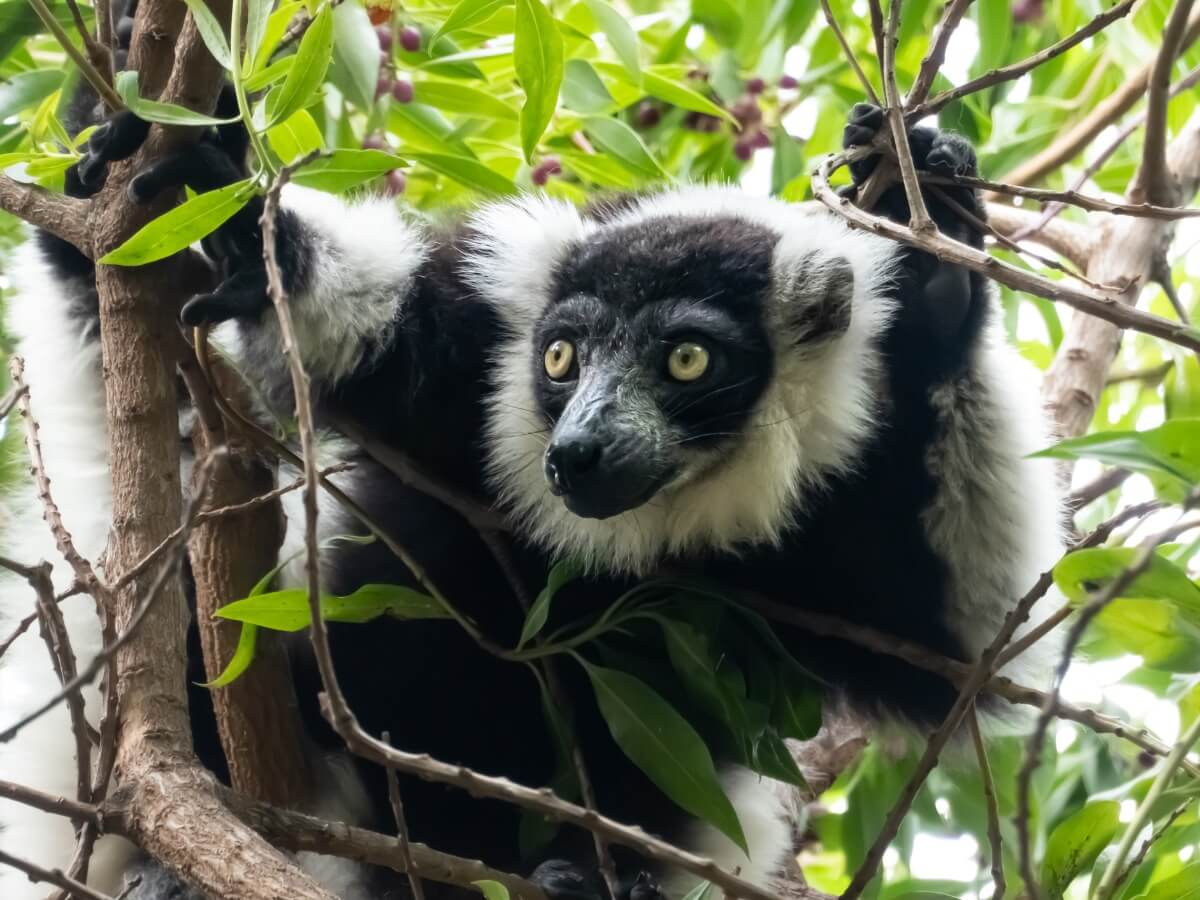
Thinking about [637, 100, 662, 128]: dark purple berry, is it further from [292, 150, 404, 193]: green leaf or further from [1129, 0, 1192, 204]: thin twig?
[292, 150, 404, 193]: green leaf

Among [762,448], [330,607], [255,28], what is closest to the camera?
[255,28]

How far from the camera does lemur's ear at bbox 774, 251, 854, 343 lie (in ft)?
9.90

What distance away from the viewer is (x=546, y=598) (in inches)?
102

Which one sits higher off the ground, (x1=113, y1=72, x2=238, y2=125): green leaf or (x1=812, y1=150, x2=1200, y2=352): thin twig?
(x1=113, y1=72, x2=238, y2=125): green leaf

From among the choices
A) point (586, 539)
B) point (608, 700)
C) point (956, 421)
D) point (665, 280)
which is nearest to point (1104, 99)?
point (956, 421)

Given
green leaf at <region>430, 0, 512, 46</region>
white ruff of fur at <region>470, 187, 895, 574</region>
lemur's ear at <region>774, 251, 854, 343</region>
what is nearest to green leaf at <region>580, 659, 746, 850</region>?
white ruff of fur at <region>470, 187, 895, 574</region>

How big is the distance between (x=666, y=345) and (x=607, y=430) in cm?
32

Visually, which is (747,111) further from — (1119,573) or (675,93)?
(1119,573)

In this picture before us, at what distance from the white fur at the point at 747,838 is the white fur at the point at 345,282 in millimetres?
1429

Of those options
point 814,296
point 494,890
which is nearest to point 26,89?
point 814,296

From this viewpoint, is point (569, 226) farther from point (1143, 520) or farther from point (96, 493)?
point (1143, 520)

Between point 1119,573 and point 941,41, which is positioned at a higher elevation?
point 941,41

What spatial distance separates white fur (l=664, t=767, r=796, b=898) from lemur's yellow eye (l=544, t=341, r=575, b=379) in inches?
45.4

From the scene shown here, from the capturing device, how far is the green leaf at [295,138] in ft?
8.91
